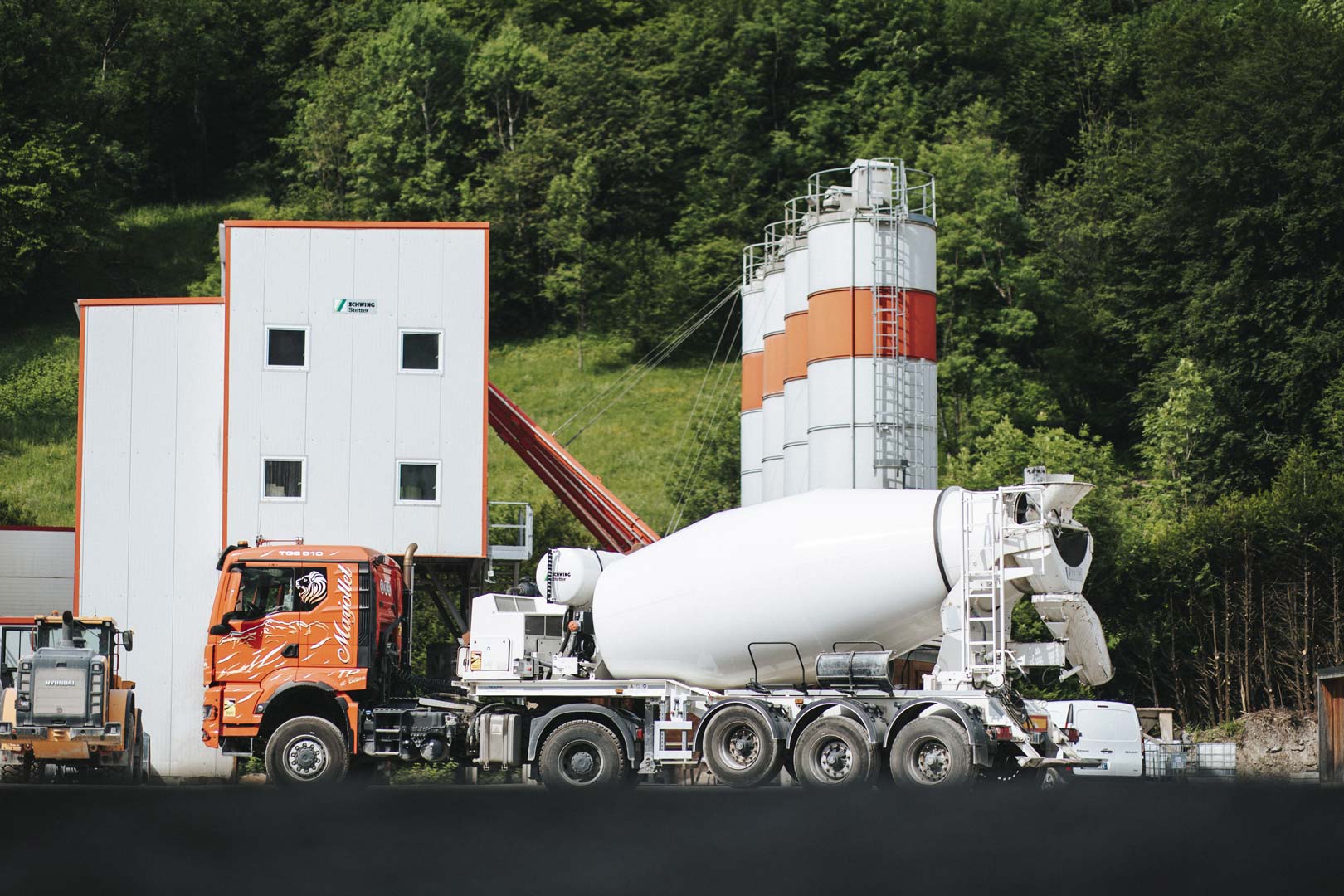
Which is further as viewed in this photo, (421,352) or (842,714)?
(421,352)

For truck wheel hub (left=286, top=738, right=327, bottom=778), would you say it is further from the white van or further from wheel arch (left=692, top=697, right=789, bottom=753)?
the white van

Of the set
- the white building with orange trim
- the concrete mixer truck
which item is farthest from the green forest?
the concrete mixer truck

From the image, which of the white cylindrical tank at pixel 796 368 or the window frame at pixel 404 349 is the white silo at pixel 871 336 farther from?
the window frame at pixel 404 349

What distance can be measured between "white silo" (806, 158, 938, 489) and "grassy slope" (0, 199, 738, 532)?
21.9m

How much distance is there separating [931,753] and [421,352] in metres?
16.5

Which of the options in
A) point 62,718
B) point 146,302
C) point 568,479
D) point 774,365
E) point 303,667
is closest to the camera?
point 303,667

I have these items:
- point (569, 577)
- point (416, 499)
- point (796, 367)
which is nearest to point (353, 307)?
point (416, 499)

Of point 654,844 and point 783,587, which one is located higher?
point 783,587

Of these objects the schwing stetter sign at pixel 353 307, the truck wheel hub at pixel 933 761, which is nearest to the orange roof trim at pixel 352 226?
→ the schwing stetter sign at pixel 353 307

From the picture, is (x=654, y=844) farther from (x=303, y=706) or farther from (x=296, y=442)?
(x=296, y=442)

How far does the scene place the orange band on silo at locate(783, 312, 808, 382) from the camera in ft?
126

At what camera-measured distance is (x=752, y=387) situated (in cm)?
4631

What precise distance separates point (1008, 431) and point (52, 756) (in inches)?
1352

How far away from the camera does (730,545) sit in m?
22.1
